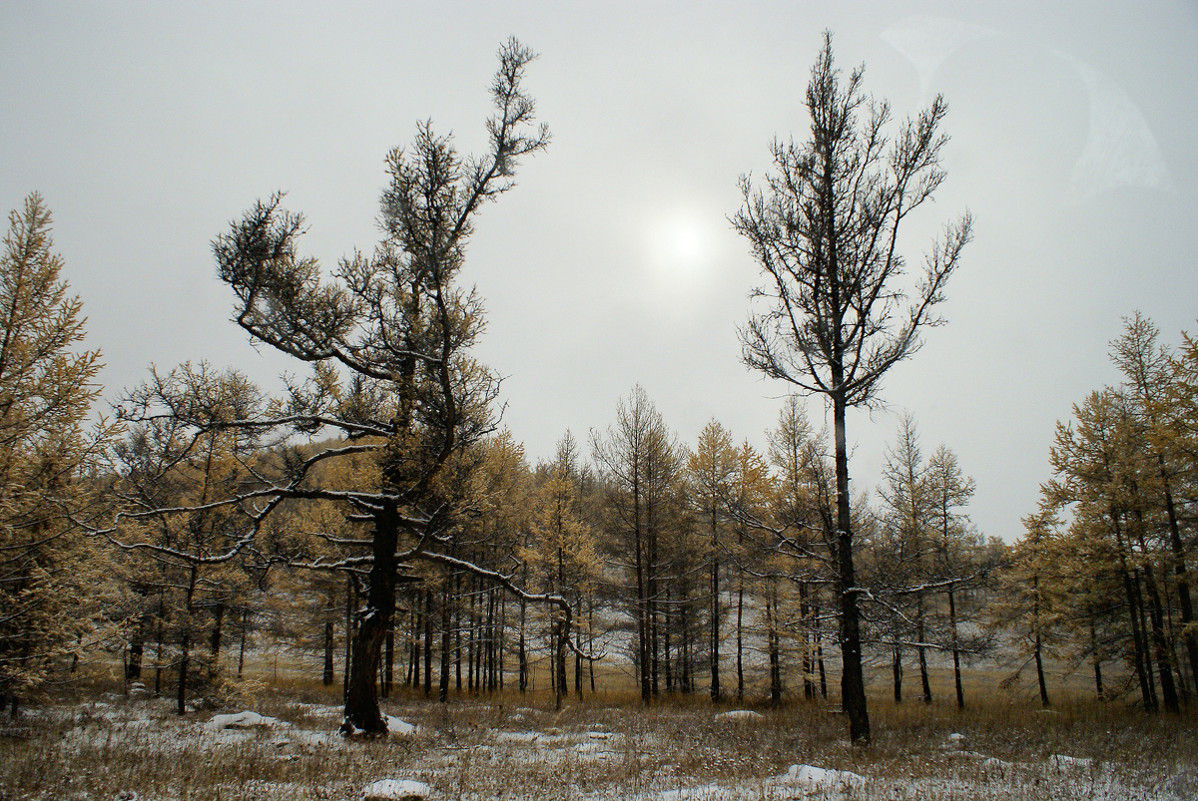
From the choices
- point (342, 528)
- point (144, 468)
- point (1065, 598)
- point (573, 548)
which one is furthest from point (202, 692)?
point (1065, 598)

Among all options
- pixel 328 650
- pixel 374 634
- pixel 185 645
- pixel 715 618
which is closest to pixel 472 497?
pixel 374 634

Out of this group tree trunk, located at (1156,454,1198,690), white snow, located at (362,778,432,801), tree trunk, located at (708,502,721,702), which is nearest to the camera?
white snow, located at (362,778,432,801)

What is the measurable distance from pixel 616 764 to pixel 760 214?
1080 centimetres

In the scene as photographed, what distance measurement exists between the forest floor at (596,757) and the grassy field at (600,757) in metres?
0.05

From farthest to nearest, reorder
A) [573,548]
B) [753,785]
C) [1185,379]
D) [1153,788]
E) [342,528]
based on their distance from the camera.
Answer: [573,548], [342,528], [1185,379], [753,785], [1153,788]

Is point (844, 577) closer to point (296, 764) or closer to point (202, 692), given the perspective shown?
point (296, 764)

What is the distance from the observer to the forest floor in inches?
262

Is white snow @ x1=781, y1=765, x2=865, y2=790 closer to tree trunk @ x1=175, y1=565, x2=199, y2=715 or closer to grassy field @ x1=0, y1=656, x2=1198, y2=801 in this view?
grassy field @ x1=0, y1=656, x2=1198, y2=801

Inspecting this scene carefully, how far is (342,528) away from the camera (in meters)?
19.9

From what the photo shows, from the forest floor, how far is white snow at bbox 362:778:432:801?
0.29 meters

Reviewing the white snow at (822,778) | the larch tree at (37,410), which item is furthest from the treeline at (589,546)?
the white snow at (822,778)

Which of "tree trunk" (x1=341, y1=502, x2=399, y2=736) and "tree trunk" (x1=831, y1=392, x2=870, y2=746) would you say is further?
"tree trunk" (x1=341, y1=502, x2=399, y2=736)

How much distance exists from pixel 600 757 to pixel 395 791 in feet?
14.8

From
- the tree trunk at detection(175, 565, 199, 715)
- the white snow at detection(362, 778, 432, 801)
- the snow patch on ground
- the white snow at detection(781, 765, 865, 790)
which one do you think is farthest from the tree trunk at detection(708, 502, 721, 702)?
the tree trunk at detection(175, 565, 199, 715)
